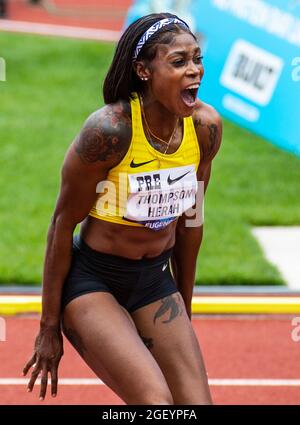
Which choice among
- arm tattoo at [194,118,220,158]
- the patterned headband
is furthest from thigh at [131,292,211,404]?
the patterned headband

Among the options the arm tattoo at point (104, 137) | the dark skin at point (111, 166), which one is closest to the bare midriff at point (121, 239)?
the dark skin at point (111, 166)

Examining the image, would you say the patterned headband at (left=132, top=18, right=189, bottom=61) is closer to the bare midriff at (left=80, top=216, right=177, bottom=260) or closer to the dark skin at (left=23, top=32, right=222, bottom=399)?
the dark skin at (left=23, top=32, right=222, bottom=399)

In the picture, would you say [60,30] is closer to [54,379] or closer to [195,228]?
[195,228]

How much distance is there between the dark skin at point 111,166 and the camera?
4.07 meters

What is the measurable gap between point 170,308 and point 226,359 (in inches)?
82.8

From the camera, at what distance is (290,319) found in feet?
22.9

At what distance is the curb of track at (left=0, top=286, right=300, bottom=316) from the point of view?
7047 mm

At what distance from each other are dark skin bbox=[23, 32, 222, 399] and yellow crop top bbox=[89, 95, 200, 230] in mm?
→ 37

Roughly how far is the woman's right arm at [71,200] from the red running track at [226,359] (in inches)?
60.4

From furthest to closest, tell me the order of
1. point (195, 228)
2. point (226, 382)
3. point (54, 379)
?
point (226, 382)
point (195, 228)
point (54, 379)

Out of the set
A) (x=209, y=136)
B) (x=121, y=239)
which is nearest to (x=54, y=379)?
(x=121, y=239)

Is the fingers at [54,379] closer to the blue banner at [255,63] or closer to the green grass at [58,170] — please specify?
the green grass at [58,170]

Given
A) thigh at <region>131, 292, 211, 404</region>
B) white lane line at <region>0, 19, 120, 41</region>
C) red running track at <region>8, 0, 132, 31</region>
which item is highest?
thigh at <region>131, 292, 211, 404</region>

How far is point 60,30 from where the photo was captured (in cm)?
1662
